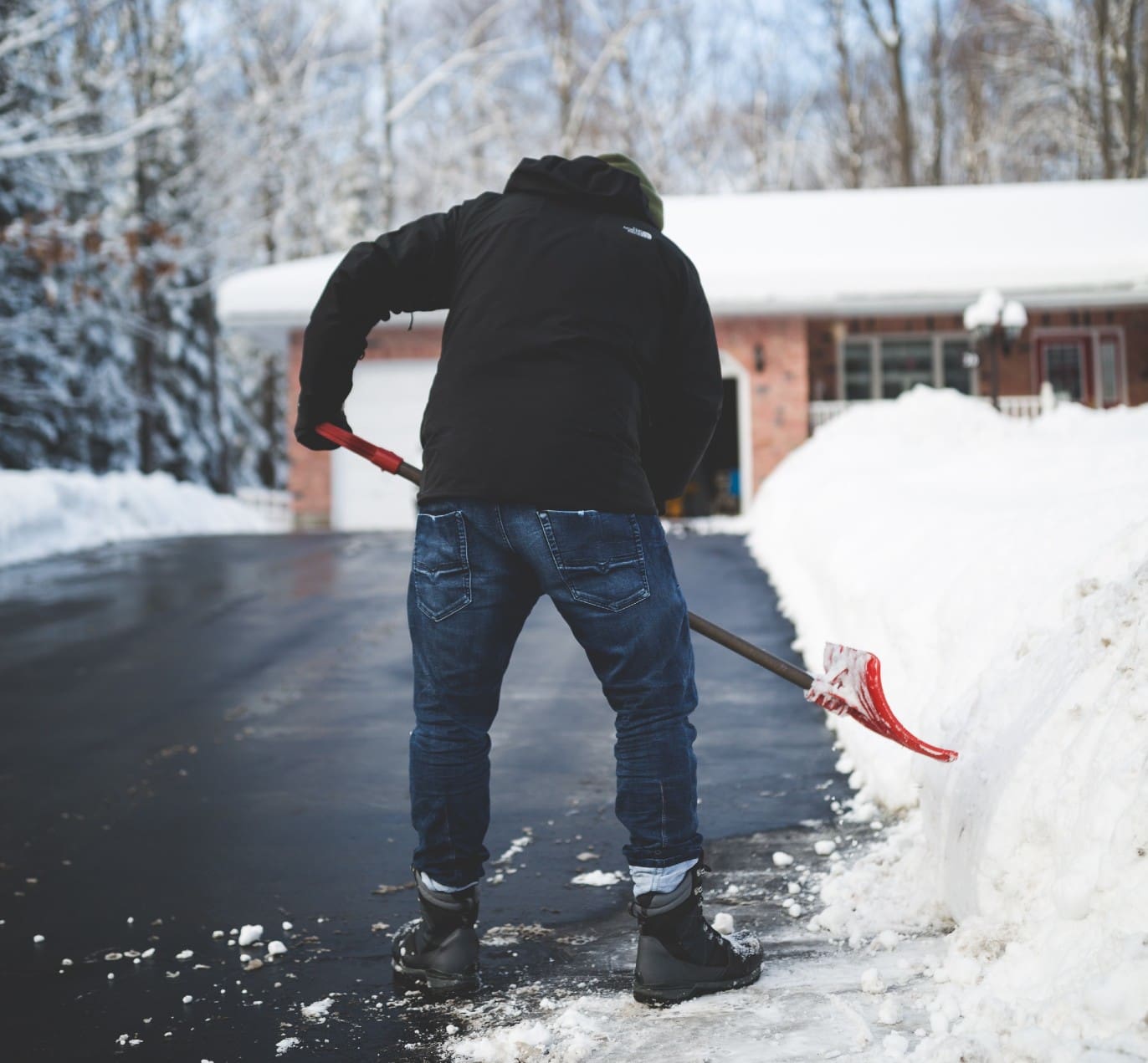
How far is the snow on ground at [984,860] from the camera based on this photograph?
197cm

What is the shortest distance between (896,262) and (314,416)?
1490 centimetres

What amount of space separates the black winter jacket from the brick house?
1373 centimetres

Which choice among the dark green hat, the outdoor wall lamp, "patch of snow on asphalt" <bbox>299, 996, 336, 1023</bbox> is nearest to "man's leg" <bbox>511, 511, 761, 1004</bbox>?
"patch of snow on asphalt" <bbox>299, 996, 336, 1023</bbox>

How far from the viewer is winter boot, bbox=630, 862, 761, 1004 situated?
8.00 feet

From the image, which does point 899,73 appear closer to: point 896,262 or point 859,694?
point 896,262

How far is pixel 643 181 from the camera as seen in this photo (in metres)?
2.76

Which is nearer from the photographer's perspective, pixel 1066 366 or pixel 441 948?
pixel 441 948

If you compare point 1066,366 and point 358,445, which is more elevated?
point 1066,366

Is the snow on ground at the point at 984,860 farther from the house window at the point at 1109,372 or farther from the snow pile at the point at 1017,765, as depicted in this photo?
the house window at the point at 1109,372

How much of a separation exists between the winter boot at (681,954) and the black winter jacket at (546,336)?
81 cm

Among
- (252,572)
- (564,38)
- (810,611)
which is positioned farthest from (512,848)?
(564,38)

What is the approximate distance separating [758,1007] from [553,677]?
3.76m

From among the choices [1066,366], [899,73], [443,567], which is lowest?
[443,567]

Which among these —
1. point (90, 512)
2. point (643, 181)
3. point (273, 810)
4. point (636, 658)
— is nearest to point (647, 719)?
point (636, 658)
